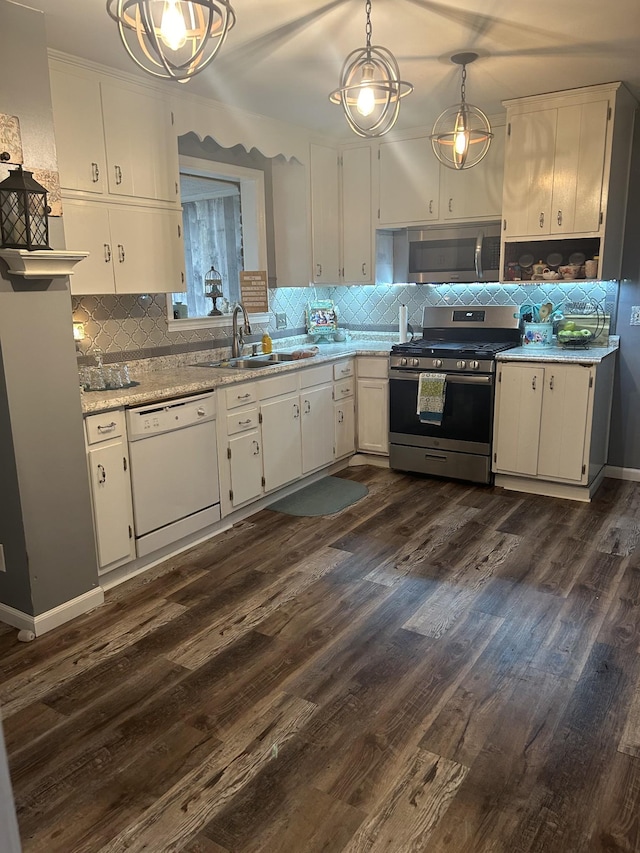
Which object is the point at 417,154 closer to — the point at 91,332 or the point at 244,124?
the point at 244,124

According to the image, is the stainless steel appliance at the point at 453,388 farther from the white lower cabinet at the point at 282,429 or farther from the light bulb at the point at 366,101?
the light bulb at the point at 366,101

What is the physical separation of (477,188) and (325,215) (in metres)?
1.18

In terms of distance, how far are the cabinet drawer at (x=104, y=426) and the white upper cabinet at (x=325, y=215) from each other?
244 cm

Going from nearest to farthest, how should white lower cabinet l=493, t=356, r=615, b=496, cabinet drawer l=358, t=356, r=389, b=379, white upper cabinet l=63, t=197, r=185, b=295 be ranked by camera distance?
white upper cabinet l=63, t=197, r=185, b=295, white lower cabinet l=493, t=356, r=615, b=496, cabinet drawer l=358, t=356, r=389, b=379

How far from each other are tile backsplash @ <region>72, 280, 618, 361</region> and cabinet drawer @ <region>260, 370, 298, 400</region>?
2.09 feet

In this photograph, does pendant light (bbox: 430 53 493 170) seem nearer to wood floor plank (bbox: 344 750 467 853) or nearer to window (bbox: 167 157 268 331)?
window (bbox: 167 157 268 331)

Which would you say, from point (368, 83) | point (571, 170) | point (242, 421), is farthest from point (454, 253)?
point (368, 83)

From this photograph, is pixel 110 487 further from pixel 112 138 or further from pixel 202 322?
pixel 112 138

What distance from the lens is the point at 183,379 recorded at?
12.2ft

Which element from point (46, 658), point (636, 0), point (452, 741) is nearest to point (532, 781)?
point (452, 741)

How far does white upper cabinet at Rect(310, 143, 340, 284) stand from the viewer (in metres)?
4.97

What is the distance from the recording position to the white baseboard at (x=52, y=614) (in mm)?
2825

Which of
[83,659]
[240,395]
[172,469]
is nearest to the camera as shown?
[83,659]

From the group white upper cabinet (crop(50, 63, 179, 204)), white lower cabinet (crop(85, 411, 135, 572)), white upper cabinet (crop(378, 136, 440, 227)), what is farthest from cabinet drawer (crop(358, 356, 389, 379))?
white lower cabinet (crop(85, 411, 135, 572))
